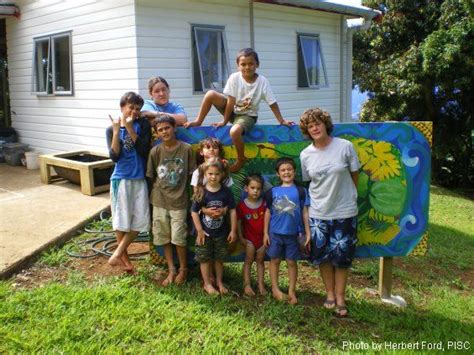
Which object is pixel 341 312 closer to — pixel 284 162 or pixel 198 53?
pixel 284 162

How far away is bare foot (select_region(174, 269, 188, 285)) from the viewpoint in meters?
4.11

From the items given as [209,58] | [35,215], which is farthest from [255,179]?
[209,58]

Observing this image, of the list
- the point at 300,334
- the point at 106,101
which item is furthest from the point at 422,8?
the point at 300,334

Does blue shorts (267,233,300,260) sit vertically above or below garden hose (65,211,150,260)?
above

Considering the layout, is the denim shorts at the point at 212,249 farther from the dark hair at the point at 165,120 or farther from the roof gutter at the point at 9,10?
the roof gutter at the point at 9,10

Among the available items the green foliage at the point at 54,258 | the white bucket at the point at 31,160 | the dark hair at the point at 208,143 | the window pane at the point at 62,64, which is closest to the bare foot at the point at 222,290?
the dark hair at the point at 208,143

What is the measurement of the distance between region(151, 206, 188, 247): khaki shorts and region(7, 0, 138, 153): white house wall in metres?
3.82

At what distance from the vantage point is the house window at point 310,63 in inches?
416

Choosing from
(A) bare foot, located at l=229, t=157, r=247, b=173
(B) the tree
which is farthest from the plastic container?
(B) the tree

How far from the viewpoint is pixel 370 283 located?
15.3 ft

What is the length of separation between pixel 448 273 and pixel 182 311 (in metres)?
3.15

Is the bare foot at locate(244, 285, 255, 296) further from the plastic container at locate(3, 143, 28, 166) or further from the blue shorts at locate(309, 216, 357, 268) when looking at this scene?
the plastic container at locate(3, 143, 28, 166)

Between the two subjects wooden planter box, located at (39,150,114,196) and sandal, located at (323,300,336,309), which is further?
wooden planter box, located at (39,150,114,196)

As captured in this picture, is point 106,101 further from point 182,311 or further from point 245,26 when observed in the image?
point 182,311
